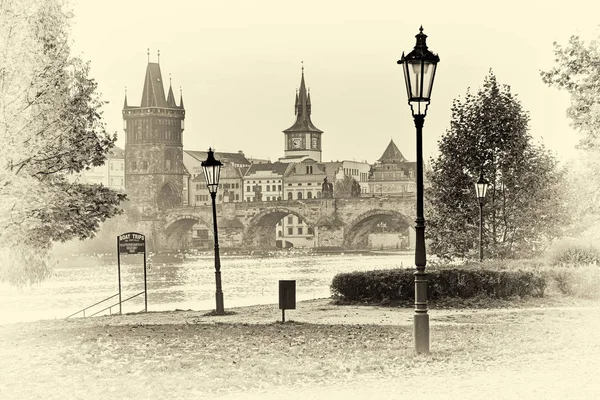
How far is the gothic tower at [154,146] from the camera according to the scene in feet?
378

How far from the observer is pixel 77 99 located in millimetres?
17656

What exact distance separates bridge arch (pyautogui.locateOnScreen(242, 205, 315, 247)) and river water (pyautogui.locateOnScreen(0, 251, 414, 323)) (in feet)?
81.0

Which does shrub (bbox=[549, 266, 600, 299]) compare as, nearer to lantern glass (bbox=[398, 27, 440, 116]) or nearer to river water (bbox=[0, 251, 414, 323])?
river water (bbox=[0, 251, 414, 323])

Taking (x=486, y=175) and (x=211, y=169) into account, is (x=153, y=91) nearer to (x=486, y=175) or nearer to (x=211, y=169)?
(x=486, y=175)

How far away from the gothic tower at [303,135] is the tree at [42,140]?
425ft

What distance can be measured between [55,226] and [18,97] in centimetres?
252

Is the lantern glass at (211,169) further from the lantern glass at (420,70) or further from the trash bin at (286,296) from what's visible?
the lantern glass at (420,70)

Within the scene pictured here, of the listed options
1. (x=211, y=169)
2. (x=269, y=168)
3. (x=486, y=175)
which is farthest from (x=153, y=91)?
(x=211, y=169)

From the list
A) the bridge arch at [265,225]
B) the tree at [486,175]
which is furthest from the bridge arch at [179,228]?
the tree at [486,175]

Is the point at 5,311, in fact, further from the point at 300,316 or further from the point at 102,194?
the point at 300,316

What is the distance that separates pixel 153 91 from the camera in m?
118

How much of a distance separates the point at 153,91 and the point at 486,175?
3705 inches

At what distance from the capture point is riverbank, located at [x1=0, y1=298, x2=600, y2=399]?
784 cm

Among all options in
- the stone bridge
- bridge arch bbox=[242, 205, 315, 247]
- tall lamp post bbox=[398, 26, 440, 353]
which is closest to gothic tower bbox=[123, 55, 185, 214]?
the stone bridge
